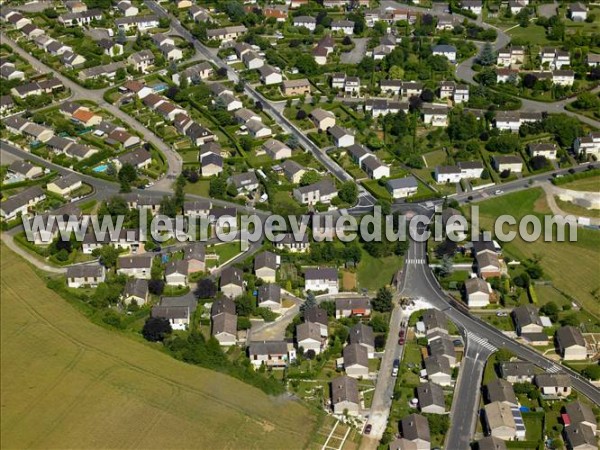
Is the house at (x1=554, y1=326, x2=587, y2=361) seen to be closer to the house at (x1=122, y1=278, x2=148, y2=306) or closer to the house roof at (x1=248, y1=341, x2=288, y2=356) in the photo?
the house roof at (x1=248, y1=341, x2=288, y2=356)

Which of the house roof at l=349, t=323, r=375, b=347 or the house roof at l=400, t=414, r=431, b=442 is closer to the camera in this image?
the house roof at l=400, t=414, r=431, b=442

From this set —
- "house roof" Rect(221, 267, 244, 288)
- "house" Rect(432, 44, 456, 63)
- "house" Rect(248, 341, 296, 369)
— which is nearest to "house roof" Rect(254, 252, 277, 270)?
"house roof" Rect(221, 267, 244, 288)

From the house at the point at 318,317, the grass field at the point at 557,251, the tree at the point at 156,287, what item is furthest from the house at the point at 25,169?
the grass field at the point at 557,251

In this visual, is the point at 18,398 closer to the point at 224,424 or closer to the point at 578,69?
the point at 224,424

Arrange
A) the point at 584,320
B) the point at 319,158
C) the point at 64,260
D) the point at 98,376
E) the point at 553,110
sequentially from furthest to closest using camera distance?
the point at 553,110 → the point at 319,158 → the point at 64,260 → the point at 584,320 → the point at 98,376

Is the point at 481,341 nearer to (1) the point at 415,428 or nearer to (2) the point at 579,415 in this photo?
(2) the point at 579,415

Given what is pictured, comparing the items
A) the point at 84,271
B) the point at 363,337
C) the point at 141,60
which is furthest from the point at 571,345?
the point at 141,60

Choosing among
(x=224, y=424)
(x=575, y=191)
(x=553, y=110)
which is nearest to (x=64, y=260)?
(x=224, y=424)
